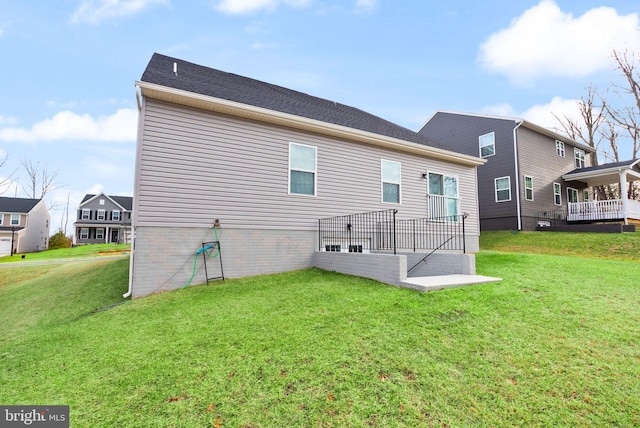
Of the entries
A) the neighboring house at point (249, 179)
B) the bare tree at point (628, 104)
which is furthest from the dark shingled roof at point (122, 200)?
the bare tree at point (628, 104)

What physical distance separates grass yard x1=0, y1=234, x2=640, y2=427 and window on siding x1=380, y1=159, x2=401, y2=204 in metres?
4.24

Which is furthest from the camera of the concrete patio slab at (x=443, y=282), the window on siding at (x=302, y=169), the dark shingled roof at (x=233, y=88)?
the window on siding at (x=302, y=169)

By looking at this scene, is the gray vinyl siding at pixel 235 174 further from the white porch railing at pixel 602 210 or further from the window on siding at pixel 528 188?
the white porch railing at pixel 602 210

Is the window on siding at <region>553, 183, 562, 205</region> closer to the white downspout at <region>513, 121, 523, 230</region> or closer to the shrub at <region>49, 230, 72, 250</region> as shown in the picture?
the white downspout at <region>513, 121, 523, 230</region>

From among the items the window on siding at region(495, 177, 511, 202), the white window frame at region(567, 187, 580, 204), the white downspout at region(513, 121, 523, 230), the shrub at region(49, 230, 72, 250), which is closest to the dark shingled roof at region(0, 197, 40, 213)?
the shrub at region(49, 230, 72, 250)

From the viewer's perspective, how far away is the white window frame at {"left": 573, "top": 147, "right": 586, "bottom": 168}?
1890 centimetres

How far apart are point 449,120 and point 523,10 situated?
23.5 feet

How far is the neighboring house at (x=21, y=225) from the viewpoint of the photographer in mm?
26688

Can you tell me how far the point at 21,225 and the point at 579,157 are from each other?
47.1 m

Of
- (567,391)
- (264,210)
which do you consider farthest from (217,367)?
(264,210)

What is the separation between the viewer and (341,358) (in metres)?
2.98

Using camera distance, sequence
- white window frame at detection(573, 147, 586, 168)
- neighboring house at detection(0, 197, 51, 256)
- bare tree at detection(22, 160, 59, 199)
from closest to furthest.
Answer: white window frame at detection(573, 147, 586, 168) < neighboring house at detection(0, 197, 51, 256) < bare tree at detection(22, 160, 59, 199)
